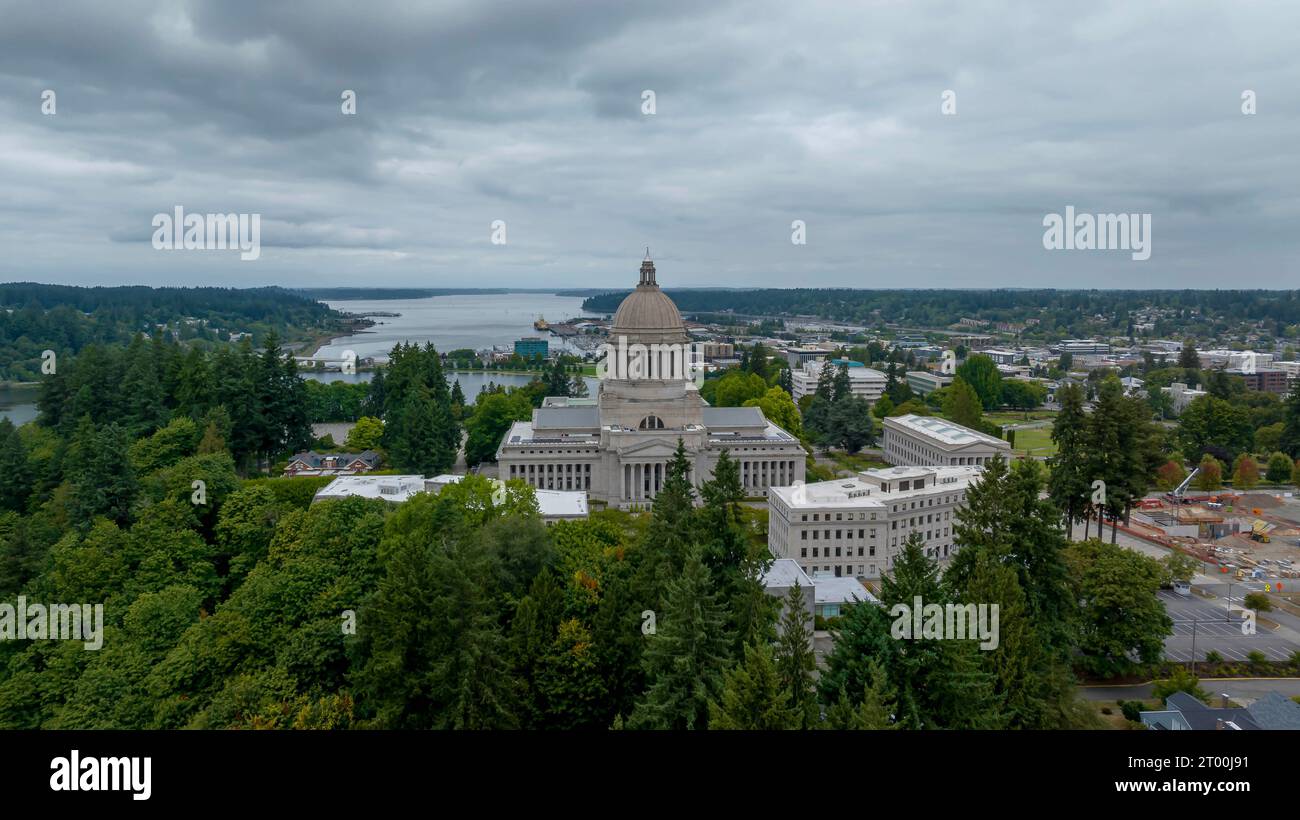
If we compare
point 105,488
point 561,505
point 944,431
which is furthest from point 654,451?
point 105,488

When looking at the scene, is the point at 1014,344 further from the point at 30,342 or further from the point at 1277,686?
the point at 30,342

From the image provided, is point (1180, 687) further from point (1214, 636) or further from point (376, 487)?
point (376, 487)

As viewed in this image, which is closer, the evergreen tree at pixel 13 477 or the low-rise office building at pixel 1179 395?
the evergreen tree at pixel 13 477

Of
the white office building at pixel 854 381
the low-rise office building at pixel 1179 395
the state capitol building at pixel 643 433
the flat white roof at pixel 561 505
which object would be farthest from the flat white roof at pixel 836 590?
the low-rise office building at pixel 1179 395

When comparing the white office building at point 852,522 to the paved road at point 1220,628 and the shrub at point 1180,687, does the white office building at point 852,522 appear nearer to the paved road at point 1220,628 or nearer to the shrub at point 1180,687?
the paved road at point 1220,628

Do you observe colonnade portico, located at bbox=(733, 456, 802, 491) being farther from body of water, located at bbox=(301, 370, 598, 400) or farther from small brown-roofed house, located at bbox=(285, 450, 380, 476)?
body of water, located at bbox=(301, 370, 598, 400)
